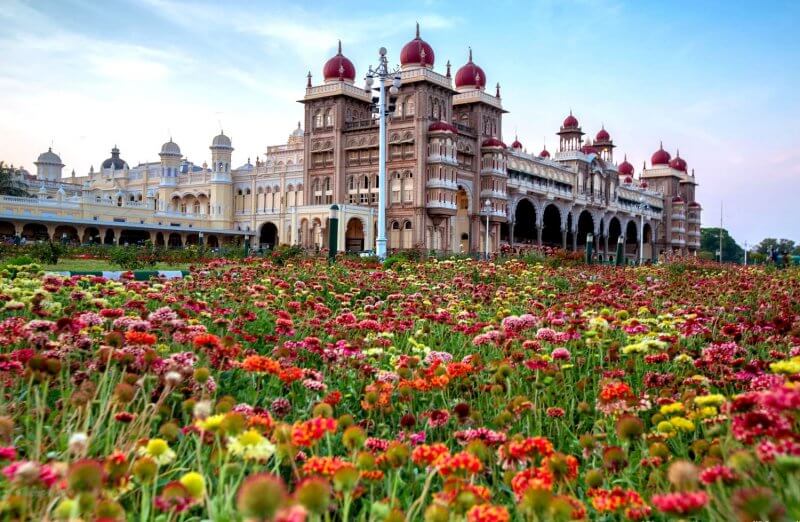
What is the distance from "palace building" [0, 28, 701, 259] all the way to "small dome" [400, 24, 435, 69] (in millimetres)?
78

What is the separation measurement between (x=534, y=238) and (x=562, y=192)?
14.2 ft

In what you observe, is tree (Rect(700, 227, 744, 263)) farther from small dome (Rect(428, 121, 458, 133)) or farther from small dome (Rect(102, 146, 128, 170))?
small dome (Rect(102, 146, 128, 170))

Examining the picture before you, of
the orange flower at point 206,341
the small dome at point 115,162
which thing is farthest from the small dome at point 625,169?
the orange flower at point 206,341

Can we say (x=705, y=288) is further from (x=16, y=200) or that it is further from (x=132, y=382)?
(x=16, y=200)

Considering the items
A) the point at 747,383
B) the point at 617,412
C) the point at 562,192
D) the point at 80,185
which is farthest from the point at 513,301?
the point at 80,185

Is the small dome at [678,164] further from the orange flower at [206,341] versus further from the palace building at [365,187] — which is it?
the orange flower at [206,341]

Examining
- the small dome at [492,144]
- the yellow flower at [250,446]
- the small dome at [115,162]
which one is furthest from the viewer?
the small dome at [115,162]

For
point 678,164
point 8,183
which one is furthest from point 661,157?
point 8,183

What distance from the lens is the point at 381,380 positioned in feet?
11.1

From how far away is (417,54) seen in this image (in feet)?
134

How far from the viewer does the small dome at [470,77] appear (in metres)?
45.4

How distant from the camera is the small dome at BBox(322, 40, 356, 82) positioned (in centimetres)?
4412

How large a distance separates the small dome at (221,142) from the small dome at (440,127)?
64.9ft

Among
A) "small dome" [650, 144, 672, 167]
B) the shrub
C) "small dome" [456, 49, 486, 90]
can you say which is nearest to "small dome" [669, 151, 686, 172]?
"small dome" [650, 144, 672, 167]
